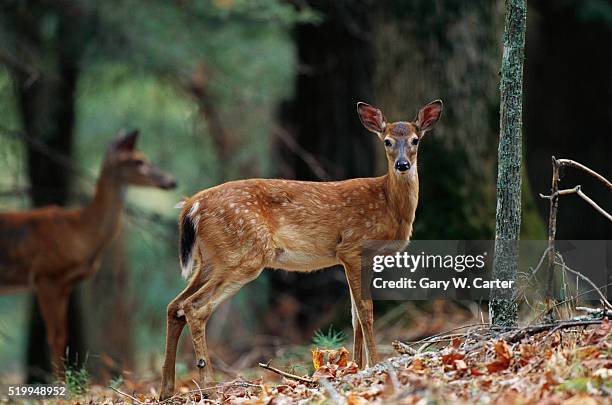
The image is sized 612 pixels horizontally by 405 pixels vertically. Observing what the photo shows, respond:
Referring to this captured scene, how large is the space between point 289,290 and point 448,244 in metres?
3.89

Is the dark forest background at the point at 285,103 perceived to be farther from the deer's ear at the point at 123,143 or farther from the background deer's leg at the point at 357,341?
the background deer's leg at the point at 357,341

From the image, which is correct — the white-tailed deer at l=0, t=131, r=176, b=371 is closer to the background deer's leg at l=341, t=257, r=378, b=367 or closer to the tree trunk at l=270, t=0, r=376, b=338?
the tree trunk at l=270, t=0, r=376, b=338

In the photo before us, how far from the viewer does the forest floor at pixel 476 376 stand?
4156mm

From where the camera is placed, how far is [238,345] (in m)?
11.5

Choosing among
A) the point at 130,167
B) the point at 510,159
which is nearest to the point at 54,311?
the point at 130,167

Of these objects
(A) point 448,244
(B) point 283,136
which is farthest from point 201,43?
(A) point 448,244

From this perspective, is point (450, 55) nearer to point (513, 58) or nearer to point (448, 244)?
point (448, 244)

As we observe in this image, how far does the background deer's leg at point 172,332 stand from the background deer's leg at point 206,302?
4.4 inches

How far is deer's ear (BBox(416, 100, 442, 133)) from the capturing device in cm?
636

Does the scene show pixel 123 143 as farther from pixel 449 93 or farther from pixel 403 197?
pixel 403 197

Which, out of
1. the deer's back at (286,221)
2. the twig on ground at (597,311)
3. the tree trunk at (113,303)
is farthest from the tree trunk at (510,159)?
the tree trunk at (113,303)

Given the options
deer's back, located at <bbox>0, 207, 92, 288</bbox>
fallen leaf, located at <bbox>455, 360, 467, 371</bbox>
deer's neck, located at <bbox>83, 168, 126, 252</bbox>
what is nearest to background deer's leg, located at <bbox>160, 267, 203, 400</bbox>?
fallen leaf, located at <bbox>455, 360, 467, 371</bbox>

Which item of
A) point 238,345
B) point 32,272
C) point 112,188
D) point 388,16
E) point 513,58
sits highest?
point 388,16

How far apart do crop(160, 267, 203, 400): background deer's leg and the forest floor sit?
10 centimetres
